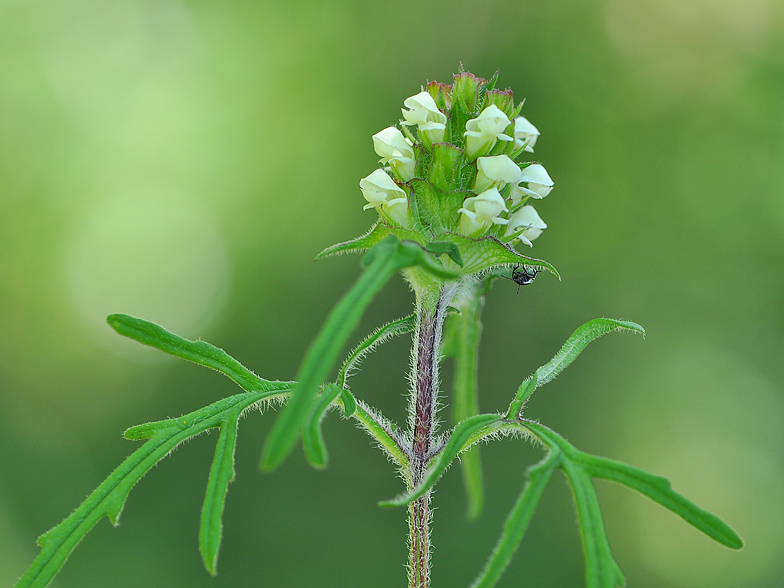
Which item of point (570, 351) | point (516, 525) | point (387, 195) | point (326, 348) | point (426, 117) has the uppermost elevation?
point (426, 117)

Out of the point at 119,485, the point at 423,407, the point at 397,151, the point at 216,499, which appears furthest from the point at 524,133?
the point at 119,485

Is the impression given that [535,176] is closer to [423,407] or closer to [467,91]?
[467,91]

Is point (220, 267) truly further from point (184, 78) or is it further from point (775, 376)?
point (775, 376)

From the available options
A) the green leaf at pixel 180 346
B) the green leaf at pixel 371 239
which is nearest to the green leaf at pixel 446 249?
the green leaf at pixel 371 239

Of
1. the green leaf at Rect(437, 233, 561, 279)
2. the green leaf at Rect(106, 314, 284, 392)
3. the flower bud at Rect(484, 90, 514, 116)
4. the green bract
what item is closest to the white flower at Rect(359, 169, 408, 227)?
the green bract

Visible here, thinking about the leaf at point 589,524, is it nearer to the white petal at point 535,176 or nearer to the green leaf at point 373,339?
the green leaf at point 373,339

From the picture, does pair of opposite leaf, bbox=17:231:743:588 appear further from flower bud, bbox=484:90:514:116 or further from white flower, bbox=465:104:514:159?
flower bud, bbox=484:90:514:116

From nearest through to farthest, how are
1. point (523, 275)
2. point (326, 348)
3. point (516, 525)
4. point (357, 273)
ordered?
point (326, 348), point (516, 525), point (523, 275), point (357, 273)
